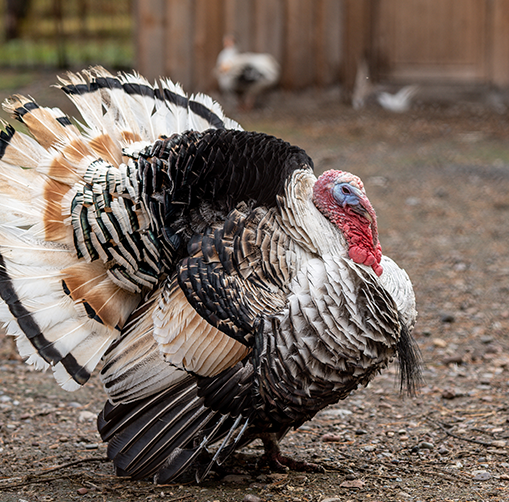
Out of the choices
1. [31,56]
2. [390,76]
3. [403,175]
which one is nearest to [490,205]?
[403,175]

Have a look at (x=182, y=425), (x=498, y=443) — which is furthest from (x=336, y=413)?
(x=182, y=425)

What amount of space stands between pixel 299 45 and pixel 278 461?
9517mm

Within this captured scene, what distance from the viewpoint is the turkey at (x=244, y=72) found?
452 inches

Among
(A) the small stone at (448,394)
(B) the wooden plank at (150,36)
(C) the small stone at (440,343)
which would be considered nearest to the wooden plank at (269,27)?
(B) the wooden plank at (150,36)

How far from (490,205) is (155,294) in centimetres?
554

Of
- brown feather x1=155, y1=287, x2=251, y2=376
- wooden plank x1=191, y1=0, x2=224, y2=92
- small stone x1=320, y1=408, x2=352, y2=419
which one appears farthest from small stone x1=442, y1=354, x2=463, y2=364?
wooden plank x1=191, y1=0, x2=224, y2=92

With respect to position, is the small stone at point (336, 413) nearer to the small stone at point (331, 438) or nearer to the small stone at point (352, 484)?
the small stone at point (331, 438)

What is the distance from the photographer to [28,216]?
131 inches

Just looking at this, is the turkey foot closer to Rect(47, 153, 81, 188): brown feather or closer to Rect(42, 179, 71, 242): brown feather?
Rect(42, 179, 71, 242): brown feather

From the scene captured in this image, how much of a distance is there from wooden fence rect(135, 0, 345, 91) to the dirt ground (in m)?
4.78

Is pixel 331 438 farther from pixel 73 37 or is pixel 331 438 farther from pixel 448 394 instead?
pixel 73 37

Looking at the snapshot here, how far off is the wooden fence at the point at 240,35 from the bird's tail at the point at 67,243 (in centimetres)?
864

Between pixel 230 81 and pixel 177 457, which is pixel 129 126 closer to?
pixel 177 457

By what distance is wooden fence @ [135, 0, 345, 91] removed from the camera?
11.8 m
